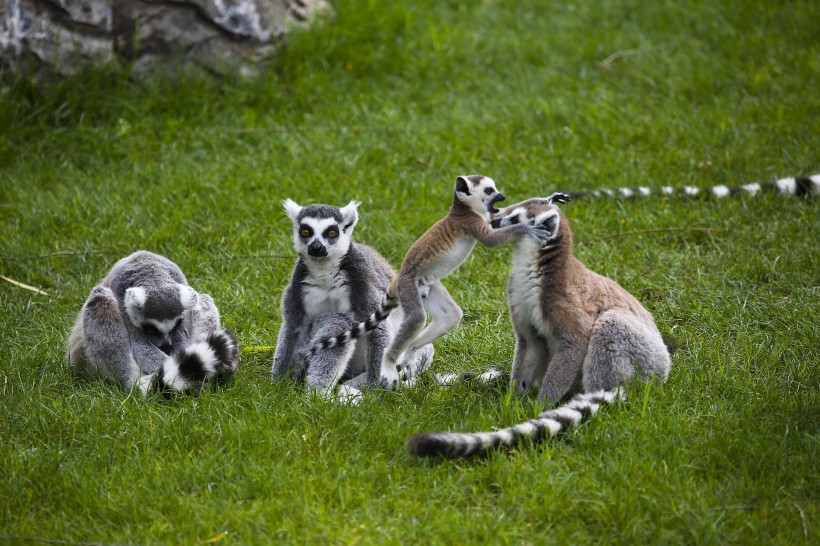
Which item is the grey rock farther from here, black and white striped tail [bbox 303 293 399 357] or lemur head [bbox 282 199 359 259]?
black and white striped tail [bbox 303 293 399 357]

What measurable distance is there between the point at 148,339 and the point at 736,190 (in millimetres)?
4765

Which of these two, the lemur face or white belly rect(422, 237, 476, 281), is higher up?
the lemur face

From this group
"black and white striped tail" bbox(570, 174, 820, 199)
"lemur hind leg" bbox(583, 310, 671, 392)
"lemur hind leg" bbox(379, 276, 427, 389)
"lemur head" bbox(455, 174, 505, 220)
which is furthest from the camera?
"black and white striped tail" bbox(570, 174, 820, 199)

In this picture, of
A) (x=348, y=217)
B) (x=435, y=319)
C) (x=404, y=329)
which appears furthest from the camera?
(x=348, y=217)

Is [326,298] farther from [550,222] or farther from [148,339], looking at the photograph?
[550,222]

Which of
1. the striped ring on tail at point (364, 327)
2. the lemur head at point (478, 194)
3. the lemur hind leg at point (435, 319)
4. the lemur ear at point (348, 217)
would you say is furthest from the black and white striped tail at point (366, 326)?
the lemur head at point (478, 194)

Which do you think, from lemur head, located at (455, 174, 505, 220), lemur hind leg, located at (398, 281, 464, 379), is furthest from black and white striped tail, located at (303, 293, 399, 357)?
lemur head, located at (455, 174, 505, 220)

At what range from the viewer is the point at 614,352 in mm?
4383

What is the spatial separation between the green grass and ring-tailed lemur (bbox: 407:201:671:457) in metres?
0.17

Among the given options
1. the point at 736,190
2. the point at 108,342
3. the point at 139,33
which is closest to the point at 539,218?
the point at 108,342

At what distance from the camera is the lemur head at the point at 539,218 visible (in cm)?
451

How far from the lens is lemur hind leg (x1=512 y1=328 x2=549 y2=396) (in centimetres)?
468

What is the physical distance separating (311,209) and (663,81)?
5387 millimetres

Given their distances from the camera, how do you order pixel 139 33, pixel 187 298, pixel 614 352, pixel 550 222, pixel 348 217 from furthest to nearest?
pixel 139 33
pixel 348 217
pixel 187 298
pixel 550 222
pixel 614 352
